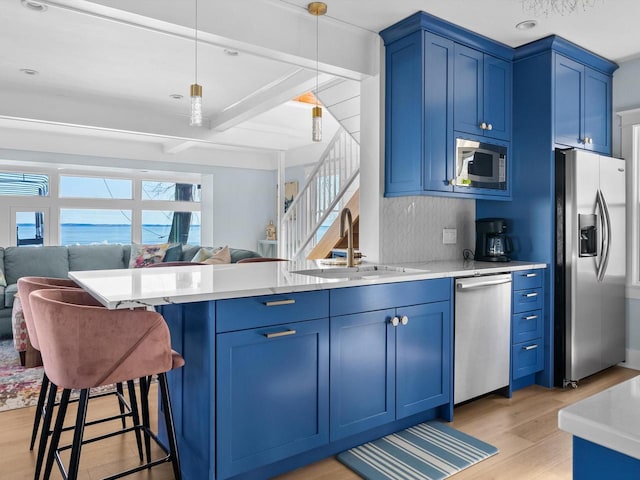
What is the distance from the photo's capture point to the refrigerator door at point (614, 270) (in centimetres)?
365

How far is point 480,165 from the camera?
11.3 feet

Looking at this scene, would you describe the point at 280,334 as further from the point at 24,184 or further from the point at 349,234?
the point at 24,184

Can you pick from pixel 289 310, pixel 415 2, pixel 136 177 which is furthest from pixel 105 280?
pixel 136 177

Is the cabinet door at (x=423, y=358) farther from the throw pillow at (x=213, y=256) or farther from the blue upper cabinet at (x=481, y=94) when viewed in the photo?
the throw pillow at (x=213, y=256)

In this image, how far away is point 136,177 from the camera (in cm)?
796

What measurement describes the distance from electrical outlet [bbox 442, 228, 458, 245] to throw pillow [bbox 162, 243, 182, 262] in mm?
3994

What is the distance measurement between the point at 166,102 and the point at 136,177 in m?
3.13

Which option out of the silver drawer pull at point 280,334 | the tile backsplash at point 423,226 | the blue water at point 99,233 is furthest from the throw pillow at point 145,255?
the silver drawer pull at point 280,334

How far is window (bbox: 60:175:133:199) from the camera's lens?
7301 mm

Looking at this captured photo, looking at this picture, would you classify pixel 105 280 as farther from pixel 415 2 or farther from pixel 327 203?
pixel 327 203

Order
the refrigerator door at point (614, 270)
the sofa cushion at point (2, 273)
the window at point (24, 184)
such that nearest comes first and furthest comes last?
the refrigerator door at point (614, 270) < the sofa cushion at point (2, 273) < the window at point (24, 184)

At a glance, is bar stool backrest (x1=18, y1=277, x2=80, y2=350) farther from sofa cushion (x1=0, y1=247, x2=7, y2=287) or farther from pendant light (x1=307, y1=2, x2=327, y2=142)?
sofa cushion (x1=0, y1=247, x2=7, y2=287)

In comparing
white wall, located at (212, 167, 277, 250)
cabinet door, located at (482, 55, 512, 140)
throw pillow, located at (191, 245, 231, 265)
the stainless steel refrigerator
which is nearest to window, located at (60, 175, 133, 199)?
white wall, located at (212, 167, 277, 250)

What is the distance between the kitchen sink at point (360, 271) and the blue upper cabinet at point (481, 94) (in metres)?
1.09
